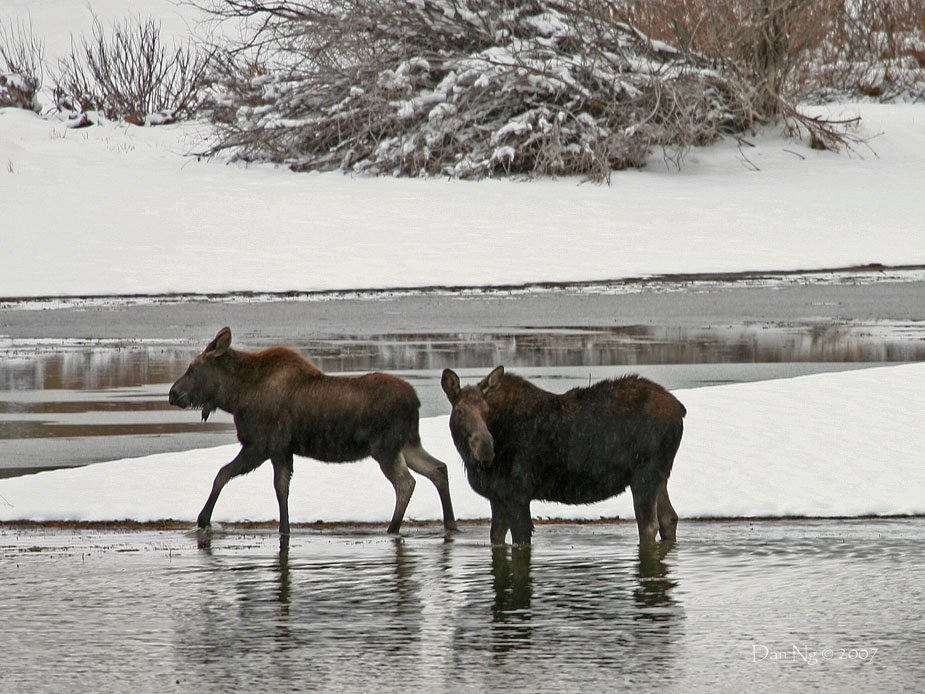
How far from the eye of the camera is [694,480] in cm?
920

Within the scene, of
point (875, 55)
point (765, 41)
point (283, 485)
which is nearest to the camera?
point (283, 485)

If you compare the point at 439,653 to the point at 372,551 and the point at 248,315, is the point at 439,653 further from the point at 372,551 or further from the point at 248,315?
the point at 248,315

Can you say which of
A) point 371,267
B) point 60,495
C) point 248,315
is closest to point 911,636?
point 60,495

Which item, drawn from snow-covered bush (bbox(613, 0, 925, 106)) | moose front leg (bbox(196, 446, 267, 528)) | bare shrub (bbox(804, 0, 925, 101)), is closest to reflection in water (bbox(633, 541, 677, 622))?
moose front leg (bbox(196, 446, 267, 528))

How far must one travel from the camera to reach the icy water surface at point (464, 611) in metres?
4.86

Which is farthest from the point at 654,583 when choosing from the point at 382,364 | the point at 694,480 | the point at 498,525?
the point at 382,364

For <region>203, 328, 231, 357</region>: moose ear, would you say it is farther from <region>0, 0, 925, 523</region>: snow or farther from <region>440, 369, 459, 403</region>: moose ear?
<region>440, 369, 459, 403</region>: moose ear

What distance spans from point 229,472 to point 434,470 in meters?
1.09

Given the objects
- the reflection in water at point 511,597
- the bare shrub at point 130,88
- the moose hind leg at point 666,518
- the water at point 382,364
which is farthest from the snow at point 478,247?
the bare shrub at point 130,88

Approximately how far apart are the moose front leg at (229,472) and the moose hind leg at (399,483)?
0.67 m

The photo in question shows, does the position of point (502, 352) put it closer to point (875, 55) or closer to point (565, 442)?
point (565, 442)

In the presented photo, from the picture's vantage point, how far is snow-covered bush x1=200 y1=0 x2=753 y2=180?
32.3m
